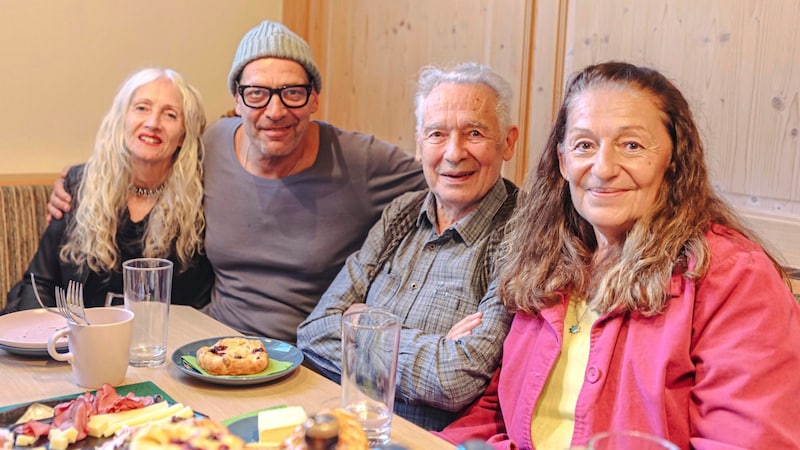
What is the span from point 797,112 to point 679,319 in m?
1.16

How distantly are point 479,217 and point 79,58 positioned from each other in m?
2.28

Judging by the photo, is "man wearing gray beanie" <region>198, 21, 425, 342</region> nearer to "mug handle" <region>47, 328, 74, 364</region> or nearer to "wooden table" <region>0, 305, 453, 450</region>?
"wooden table" <region>0, 305, 453, 450</region>

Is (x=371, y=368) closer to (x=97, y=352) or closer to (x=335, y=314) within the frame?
(x=97, y=352)

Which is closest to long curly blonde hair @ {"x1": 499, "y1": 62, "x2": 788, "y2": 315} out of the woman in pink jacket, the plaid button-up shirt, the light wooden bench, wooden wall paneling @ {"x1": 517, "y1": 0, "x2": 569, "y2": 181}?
the woman in pink jacket

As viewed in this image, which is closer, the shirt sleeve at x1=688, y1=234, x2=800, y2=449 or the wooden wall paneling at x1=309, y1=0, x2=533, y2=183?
the shirt sleeve at x1=688, y1=234, x2=800, y2=449

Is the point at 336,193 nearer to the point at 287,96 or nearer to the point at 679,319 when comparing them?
the point at 287,96

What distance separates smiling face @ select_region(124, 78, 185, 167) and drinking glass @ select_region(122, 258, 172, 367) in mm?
905

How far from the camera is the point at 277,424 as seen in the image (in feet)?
3.62

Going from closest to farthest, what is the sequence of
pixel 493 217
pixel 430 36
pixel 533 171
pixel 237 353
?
pixel 237 353 → pixel 533 171 → pixel 493 217 → pixel 430 36

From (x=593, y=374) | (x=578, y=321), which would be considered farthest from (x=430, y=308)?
(x=593, y=374)

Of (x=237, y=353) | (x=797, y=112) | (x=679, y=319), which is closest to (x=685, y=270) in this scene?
(x=679, y=319)

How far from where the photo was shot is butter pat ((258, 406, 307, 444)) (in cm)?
109

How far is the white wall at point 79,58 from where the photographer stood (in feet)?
10.3

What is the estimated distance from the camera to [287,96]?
2.25 meters
